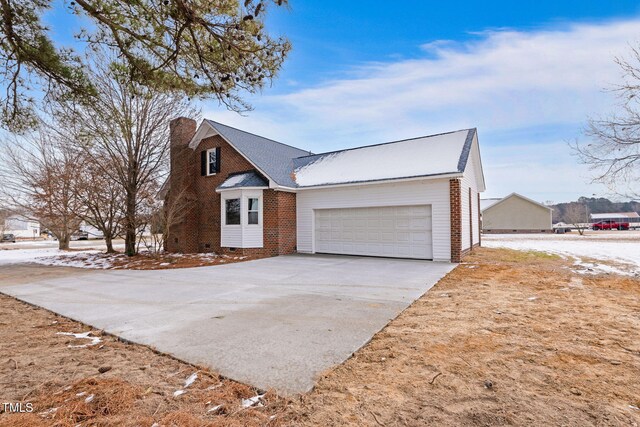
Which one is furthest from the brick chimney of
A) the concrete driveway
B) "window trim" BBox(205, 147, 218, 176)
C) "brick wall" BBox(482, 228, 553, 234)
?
"brick wall" BBox(482, 228, 553, 234)

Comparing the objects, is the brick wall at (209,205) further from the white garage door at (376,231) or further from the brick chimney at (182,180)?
the white garage door at (376,231)

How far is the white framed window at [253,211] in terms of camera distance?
1426 cm

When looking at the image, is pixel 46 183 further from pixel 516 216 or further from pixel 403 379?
pixel 516 216

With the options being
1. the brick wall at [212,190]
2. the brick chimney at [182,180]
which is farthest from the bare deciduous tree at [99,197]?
the brick wall at [212,190]

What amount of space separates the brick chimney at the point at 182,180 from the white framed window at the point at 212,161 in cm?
105

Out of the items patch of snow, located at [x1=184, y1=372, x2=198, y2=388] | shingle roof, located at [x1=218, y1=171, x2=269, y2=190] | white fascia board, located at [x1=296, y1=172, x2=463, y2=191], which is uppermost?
shingle roof, located at [x1=218, y1=171, x2=269, y2=190]

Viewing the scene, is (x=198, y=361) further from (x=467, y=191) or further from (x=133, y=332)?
(x=467, y=191)

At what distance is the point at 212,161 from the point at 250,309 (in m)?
12.2

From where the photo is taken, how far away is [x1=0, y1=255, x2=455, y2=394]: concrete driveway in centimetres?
348

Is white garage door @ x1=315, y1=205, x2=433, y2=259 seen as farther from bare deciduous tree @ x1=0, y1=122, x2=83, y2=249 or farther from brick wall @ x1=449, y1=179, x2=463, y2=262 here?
bare deciduous tree @ x1=0, y1=122, x2=83, y2=249

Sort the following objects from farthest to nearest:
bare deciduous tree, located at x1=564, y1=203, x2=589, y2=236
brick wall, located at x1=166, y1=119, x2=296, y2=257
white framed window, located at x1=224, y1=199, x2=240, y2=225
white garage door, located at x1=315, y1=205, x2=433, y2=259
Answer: bare deciduous tree, located at x1=564, y1=203, x2=589, y2=236 → white framed window, located at x1=224, y1=199, x2=240, y2=225 → brick wall, located at x1=166, y1=119, x2=296, y2=257 → white garage door, located at x1=315, y1=205, x2=433, y2=259

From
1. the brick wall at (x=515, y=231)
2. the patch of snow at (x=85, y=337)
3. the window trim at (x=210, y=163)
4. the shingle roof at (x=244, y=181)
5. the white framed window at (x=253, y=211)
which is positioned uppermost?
the window trim at (x=210, y=163)

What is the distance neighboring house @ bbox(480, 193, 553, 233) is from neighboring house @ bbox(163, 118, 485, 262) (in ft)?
101

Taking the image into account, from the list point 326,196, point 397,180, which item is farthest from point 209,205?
point 397,180
